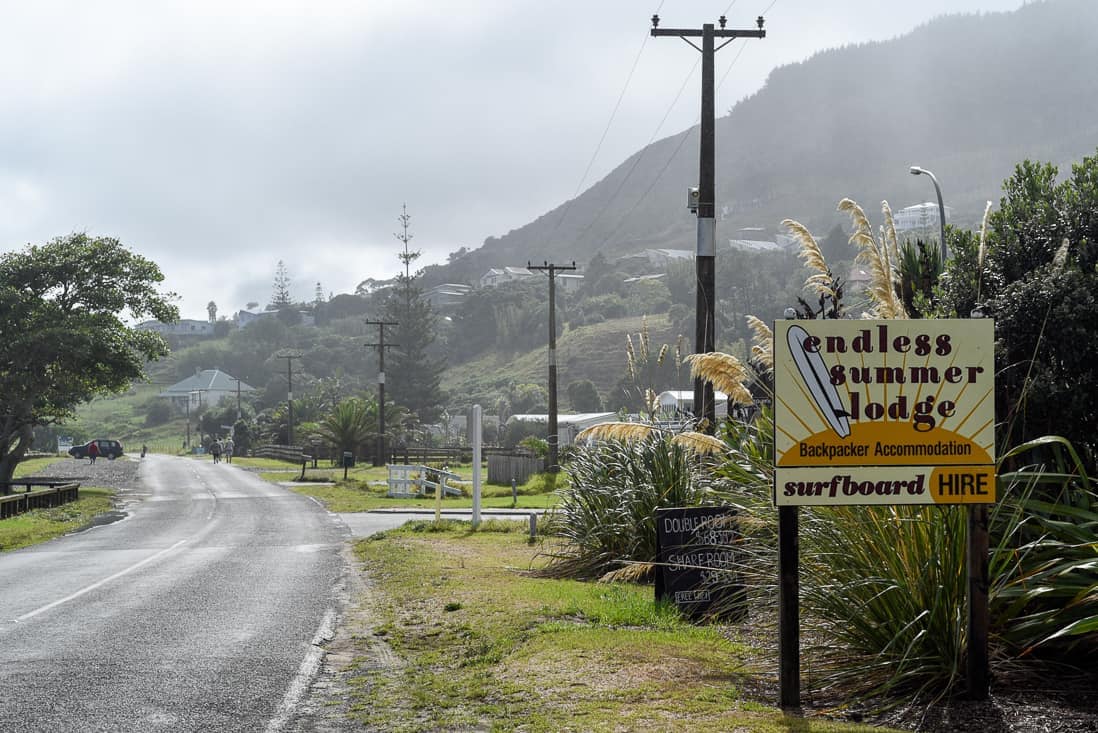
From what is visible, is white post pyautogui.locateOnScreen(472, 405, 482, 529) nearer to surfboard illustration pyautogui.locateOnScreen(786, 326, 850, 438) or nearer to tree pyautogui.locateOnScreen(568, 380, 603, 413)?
surfboard illustration pyautogui.locateOnScreen(786, 326, 850, 438)

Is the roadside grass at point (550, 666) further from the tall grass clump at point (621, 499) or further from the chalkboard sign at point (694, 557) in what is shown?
the tall grass clump at point (621, 499)

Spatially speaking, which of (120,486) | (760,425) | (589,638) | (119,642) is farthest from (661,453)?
(120,486)

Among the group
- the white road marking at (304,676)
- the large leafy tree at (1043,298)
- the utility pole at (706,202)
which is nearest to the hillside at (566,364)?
the utility pole at (706,202)

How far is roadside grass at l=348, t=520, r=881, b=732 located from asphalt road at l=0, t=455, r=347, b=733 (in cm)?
72

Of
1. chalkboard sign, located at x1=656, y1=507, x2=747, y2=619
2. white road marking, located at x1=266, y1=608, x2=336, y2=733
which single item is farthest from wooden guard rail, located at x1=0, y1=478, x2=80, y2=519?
chalkboard sign, located at x1=656, y1=507, x2=747, y2=619

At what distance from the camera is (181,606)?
480 inches

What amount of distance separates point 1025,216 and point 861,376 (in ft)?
10.7

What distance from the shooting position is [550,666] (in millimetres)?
7957

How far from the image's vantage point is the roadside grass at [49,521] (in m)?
23.7

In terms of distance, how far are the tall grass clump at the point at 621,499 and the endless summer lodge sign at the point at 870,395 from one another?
4523 millimetres

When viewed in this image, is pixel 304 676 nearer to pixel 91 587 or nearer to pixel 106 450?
pixel 91 587

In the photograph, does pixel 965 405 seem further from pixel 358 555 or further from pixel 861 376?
pixel 358 555

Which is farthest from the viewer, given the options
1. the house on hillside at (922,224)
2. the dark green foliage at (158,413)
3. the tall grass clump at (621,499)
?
the dark green foliage at (158,413)

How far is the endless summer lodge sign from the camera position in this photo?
21.5ft
